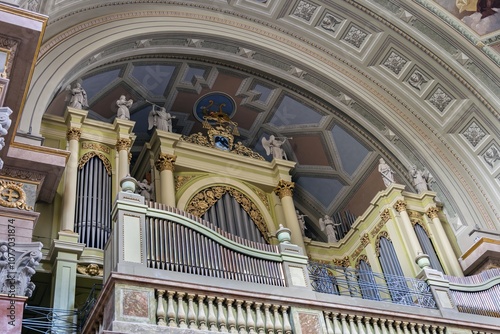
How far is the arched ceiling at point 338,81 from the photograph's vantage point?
40.2 ft

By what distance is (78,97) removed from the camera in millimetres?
11023

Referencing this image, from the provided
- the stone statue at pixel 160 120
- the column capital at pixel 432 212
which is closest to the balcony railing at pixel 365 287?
the column capital at pixel 432 212

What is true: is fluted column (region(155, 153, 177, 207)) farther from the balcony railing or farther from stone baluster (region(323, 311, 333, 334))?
stone baluster (region(323, 311, 333, 334))

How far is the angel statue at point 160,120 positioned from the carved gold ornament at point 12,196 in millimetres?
4262

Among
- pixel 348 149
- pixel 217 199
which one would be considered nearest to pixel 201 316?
pixel 217 199

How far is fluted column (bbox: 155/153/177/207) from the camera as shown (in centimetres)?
1089

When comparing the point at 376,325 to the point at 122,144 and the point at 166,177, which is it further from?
the point at 122,144

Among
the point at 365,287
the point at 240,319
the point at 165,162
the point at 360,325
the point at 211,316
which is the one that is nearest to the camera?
the point at 211,316

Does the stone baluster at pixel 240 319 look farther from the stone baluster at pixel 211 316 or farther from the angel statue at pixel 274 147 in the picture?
the angel statue at pixel 274 147

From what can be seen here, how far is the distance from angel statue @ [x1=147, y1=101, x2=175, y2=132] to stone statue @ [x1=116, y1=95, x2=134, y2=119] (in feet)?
1.78

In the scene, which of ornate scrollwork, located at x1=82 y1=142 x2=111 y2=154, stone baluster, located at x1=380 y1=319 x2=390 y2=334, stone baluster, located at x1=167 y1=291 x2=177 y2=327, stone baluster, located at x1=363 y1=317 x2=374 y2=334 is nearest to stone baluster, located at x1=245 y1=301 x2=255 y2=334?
stone baluster, located at x1=167 y1=291 x2=177 y2=327

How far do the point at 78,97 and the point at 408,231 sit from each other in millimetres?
5960

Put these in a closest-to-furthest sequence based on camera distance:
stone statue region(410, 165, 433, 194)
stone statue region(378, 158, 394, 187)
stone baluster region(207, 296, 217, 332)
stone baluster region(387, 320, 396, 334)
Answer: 1. stone baluster region(207, 296, 217, 332)
2. stone baluster region(387, 320, 396, 334)
3. stone statue region(378, 158, 394, 187)
4. stone statue region(410, 165, 433, 194)

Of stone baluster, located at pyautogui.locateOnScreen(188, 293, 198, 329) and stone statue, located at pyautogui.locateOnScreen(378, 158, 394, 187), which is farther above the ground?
stone statue, located at pyautogui.locateOnScreen(378, 158, 394, 187)
